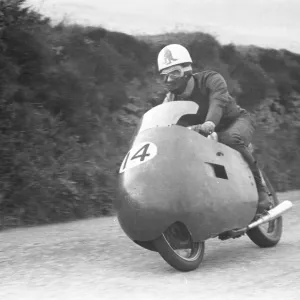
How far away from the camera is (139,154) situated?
6.45 metres

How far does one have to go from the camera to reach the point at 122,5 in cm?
1435

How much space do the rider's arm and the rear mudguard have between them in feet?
0.82

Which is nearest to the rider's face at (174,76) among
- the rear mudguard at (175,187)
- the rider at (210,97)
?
the rider at (210,97)

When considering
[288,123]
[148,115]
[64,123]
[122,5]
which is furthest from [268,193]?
[288,123]

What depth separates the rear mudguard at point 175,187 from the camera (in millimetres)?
6230

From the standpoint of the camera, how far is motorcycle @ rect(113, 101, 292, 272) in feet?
20.5

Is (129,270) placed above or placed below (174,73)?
below

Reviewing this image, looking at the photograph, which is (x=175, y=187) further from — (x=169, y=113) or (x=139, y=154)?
(x=169, y=113)

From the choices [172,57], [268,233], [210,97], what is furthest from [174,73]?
[268,233]

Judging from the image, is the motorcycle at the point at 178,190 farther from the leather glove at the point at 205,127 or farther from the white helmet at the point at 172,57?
the white helmet at the point at 172,57

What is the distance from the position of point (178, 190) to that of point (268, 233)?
182cm

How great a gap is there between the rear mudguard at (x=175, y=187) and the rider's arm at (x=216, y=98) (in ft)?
0.82

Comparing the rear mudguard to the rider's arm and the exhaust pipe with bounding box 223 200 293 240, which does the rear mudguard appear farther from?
the rider's arm

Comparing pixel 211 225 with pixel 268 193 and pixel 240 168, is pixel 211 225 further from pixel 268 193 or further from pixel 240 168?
pixel 268 193
